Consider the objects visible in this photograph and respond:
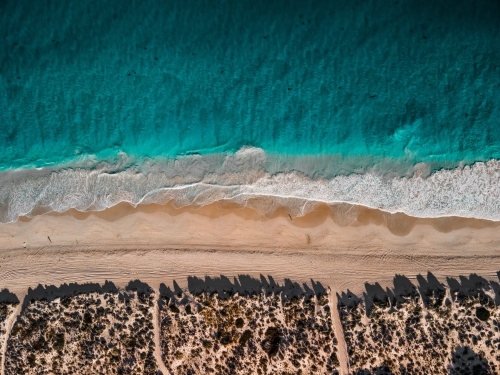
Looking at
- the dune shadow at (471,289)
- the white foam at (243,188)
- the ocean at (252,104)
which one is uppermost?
the ocean at (252,104)

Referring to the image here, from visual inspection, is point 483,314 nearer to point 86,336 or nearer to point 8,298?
point 86,336

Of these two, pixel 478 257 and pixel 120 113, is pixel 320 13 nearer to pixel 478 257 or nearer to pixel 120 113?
pixel 120 113

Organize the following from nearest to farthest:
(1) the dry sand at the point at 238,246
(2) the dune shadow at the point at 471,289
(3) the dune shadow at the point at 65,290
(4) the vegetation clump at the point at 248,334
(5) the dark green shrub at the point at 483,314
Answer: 1. (5) the dark green shrub at the point at 483,314
2. (2) the dune shadow at the point at 471,289
3. (4) the vegetation clump at the point at 248,334
4. (1) the dry sand at the point at 238,246
5. (3) the dune shadow at the point at 65,290

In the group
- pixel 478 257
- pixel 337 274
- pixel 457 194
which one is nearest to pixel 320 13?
pixel 457 194

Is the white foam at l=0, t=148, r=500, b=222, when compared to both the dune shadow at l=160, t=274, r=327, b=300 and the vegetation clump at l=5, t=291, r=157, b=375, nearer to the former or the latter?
the dune shadow at l=160, t=274, r=327, b=300

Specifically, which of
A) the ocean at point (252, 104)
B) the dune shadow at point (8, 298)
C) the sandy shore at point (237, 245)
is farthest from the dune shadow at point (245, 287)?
the dune shadow at point (8, 298)

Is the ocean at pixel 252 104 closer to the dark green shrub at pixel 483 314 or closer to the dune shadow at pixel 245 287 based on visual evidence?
the dune shadow at pixel 245 287

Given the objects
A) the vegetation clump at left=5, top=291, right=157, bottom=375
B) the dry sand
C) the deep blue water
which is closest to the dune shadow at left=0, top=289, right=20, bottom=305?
the dry sand
